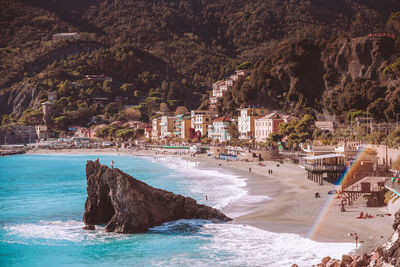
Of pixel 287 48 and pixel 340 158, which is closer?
pixel 340 158

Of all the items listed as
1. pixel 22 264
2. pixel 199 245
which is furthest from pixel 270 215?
pixel 22 264

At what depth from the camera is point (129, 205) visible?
22.6m

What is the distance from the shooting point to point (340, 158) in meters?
36.6

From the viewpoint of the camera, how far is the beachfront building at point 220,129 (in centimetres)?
8525

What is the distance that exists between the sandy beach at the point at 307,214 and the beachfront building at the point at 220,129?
43446 mm

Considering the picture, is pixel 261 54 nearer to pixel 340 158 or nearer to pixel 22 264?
pixel 340 158

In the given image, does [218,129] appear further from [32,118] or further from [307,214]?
[32,118]

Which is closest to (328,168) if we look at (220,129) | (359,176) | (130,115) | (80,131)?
(359,176)

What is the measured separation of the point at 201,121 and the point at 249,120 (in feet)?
60.6

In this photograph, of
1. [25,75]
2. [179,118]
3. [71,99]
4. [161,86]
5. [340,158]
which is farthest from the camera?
[25,75]

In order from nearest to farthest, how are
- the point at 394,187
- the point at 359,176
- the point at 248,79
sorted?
the point at 394,187 → the point at 359,176 → the point at 248,79

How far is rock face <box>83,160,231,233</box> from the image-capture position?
74.4 ft

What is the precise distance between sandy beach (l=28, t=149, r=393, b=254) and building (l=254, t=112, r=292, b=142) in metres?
28.4

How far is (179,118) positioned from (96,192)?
83819mm
